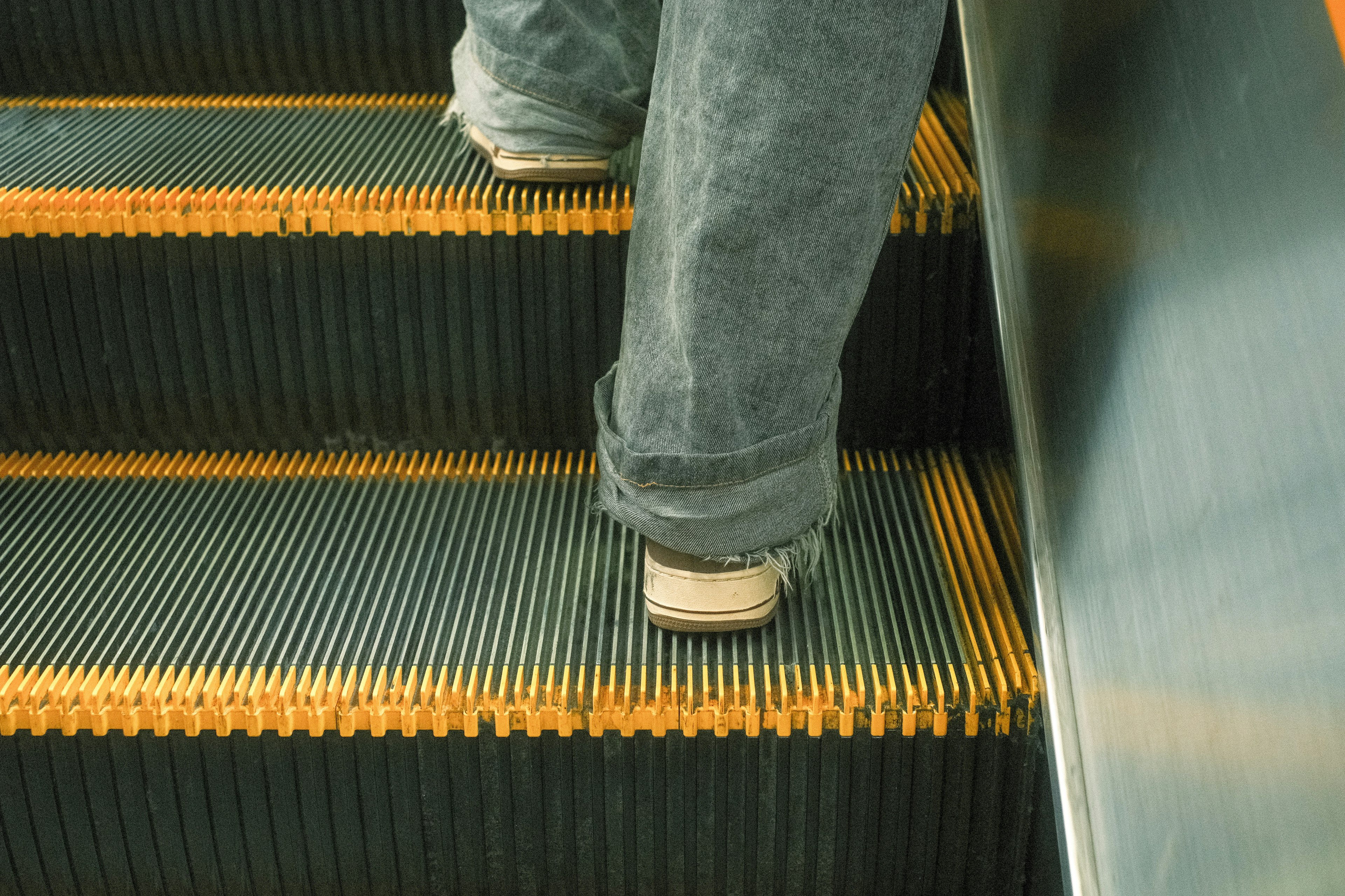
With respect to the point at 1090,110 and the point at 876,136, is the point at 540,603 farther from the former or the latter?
the point at 1090,110

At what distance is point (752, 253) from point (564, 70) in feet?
1.31

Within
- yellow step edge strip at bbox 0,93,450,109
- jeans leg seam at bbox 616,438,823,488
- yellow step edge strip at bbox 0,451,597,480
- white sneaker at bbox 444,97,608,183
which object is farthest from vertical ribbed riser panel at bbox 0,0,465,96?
jeans leg seam at bbox 616,438,823,488

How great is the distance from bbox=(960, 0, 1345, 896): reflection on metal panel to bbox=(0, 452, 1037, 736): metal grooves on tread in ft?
0.44

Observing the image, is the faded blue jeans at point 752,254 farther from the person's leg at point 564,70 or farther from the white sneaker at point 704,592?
the person's leg at point 564,70

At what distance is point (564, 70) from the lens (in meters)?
1.12

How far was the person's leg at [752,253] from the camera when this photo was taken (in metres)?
0.79

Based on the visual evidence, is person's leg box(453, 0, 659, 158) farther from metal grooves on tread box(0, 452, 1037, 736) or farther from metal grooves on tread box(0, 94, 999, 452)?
metal grooves on tread box(0, 452, 1037, 736)

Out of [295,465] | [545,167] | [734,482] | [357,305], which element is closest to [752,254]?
[734,482]

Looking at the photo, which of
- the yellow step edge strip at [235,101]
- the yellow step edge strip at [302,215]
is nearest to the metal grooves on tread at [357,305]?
the yellow step edge strip at [302,215]

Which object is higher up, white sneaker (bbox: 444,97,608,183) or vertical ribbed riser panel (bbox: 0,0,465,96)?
vertical ribbed riser panel (bbox: 0,0,465,96)

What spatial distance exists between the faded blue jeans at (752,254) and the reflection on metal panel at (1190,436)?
0.15 meters

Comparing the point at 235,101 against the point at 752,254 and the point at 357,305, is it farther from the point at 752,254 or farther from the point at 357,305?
the point at 752,254

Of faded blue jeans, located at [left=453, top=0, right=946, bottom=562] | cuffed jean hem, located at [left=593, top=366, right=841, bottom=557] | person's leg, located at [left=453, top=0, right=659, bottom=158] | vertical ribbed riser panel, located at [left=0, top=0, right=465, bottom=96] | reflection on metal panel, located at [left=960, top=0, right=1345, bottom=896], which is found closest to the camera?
reflection on metal panel, located at [left=960, top=0, right=1345, bottom=896]

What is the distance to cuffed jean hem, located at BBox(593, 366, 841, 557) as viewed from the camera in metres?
0.91
